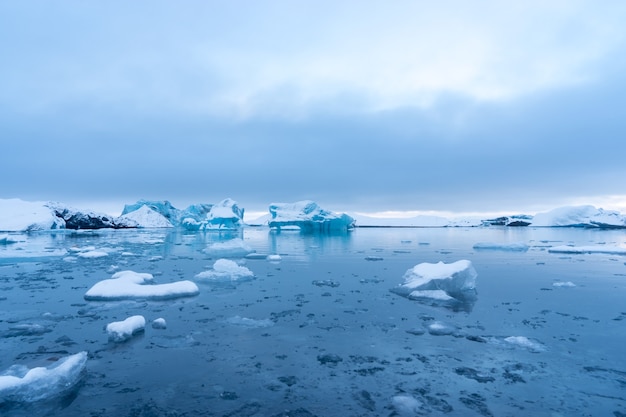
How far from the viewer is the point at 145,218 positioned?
87.6m

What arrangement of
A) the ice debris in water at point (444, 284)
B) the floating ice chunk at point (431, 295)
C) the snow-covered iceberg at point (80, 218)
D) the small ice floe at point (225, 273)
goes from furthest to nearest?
the snow-covered iceberg at point (80, 218) → the small ice floe at point (225, 273) → the ice debris in water at point (444, 284) → the floating ice chunk at point (431, 295)

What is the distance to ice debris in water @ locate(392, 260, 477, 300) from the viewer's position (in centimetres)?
858

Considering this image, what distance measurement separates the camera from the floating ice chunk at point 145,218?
84.3m

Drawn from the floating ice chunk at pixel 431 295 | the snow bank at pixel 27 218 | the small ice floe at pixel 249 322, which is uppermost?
the snow bank at pixel 27 218

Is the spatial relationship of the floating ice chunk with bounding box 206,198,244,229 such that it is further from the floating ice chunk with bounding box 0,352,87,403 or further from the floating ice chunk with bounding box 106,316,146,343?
the floating ice chunk with bounding box 0,352,87,403

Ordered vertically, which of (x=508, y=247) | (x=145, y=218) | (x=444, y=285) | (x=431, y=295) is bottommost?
(x=431, y=295)

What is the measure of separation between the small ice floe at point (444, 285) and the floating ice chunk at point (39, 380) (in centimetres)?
640

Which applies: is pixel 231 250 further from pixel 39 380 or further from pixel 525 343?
pixel 525 343

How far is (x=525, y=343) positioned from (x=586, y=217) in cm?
9171

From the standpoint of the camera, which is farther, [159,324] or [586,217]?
[586,217]

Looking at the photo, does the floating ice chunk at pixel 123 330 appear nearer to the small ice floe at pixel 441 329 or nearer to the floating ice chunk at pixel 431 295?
the small ice floe at pixel 441 329

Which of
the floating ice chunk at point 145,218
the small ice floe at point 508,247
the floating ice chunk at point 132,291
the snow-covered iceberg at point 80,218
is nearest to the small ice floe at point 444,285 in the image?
the floating ice chunk at point 132,291

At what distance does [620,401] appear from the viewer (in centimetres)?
360

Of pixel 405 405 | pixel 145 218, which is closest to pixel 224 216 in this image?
pixel 145 218
